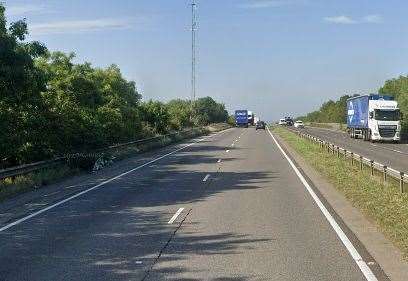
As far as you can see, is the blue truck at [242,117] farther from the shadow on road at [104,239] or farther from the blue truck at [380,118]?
the shadow on road at [104,239]

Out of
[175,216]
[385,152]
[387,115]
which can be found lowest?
[385,152]

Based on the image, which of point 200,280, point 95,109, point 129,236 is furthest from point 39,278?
point 95,109

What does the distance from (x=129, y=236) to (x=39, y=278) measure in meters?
3.18

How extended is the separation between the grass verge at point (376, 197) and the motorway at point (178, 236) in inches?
33.0

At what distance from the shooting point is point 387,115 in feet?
166

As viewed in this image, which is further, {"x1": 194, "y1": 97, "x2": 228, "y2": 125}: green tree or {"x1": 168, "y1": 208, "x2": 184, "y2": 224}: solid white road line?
{"x1": 194, "y1": 97, "x2": 228, "y2": 125}: green tree

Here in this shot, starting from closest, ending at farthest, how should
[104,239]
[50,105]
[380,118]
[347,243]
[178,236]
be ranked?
[347,243] → [104,239] → [178,236] → [50,105] → [380,118]

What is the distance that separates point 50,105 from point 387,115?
3229 cm

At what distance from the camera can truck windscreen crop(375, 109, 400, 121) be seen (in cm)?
5041

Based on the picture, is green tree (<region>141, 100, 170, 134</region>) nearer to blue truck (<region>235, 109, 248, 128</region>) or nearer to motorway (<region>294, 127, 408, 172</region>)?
motorway (<region>294, 127, 408, 172</region>)

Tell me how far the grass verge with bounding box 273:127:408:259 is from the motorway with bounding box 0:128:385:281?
84cm

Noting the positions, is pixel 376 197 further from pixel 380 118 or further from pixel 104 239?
pixel 380 118

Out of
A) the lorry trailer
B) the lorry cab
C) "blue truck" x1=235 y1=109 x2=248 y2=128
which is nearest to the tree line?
the lorry cab

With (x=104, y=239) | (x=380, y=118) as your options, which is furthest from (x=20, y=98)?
(x=380, y=118)
